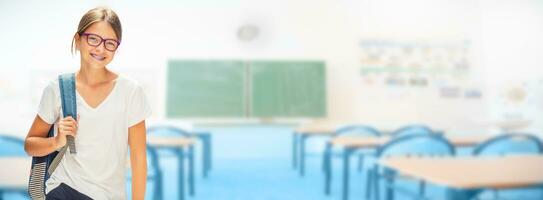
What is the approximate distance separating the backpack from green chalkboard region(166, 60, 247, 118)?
501 cm

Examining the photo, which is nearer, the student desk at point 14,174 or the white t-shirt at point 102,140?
the white t-shirt at point 102,140

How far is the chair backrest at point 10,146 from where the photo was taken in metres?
2.13

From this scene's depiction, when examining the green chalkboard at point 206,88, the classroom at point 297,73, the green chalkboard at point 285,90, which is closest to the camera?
the classroom at point 297,73

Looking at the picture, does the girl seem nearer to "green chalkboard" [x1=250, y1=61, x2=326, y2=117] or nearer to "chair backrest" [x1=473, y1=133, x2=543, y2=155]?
"chair backrest" [x1=473, y1=133, x2=543, y2=155]

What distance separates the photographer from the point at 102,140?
2.40 feet

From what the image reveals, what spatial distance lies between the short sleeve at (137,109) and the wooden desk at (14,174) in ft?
2.88

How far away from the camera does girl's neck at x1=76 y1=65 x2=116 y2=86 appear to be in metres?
0.72

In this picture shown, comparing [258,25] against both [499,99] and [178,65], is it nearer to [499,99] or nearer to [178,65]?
[178,65]

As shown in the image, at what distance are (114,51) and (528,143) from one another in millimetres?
2575

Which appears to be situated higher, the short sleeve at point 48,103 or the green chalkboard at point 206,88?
the short sleeve at point 48,103

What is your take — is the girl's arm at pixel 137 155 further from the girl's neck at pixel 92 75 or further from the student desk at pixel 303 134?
the student desk at pixel 303 134

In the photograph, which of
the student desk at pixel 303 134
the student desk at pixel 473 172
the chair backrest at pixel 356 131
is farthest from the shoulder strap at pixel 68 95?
the student desk at pixel 303 134

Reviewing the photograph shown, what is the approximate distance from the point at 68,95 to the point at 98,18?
116 mm

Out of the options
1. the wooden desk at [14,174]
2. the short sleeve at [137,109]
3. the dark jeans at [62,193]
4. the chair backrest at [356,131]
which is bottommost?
the chair backrest at [356,131]
